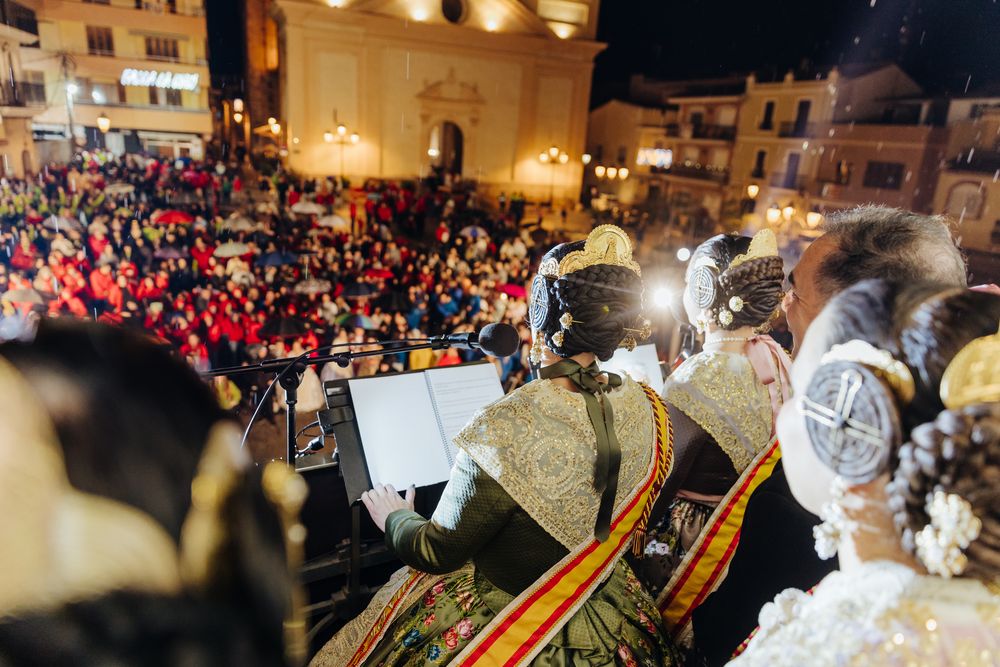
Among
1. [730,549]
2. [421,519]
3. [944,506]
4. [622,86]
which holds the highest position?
[622,86]

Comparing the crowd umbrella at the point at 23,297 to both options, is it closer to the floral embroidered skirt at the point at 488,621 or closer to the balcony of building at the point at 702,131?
the floral embroidered skirt at the point at 488,621

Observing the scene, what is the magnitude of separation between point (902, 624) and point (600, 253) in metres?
1.09

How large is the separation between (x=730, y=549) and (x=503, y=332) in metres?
1.18

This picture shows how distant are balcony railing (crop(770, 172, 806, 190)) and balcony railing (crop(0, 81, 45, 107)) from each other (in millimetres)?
27386

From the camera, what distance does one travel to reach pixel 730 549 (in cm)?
216

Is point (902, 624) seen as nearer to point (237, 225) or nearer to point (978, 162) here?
point (237, 225)

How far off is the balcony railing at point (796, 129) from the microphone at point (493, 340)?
Answer: 26030mm

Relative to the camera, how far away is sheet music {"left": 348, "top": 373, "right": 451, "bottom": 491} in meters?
1.98

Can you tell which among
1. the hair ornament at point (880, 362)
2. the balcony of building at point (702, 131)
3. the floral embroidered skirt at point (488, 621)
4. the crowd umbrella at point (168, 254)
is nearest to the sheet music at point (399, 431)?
the floral embroidered skirt at point (488, 621)

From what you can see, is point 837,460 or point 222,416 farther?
point 837,460

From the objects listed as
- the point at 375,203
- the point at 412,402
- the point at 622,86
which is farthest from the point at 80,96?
the point at 412,402

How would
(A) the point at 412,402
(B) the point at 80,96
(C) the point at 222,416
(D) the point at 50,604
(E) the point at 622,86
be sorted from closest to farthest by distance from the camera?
(D) the point at 50,604, (C) the point at 222,416, (A) the point at 412,402, (B) the point at 80,96, (E) the point at 622,86

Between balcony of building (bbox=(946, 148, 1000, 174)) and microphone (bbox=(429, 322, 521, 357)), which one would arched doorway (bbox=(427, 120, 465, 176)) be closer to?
balcony of building (bbox=(946, 148, 1000, 174))

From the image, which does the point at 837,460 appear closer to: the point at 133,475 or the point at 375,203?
the point at 133,475
